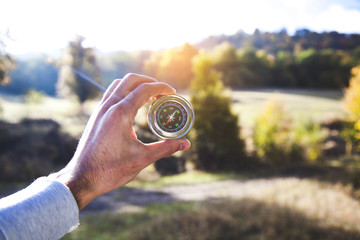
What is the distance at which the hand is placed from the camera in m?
1.24

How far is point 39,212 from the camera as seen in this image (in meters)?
1.03

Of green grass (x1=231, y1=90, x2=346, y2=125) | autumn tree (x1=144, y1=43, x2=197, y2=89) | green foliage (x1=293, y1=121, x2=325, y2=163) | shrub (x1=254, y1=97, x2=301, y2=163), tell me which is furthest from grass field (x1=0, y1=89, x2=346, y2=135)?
autumn tree (x1=144, y1=43, x2=197, y2=89)

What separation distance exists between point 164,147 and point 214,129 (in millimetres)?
14162

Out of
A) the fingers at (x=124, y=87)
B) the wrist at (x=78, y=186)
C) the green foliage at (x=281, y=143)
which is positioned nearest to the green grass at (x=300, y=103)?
the green foliage at (x=281, y=143)

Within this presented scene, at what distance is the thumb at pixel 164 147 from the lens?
4.96ft

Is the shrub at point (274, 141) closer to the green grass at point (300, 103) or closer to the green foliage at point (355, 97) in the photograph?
the green grass at point (300, 103)

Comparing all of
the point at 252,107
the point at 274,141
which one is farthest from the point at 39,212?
the point at 252,107

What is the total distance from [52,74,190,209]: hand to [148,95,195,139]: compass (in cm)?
33

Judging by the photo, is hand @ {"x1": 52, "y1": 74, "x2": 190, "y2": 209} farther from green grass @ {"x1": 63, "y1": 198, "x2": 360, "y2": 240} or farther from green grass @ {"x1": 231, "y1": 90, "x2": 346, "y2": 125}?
green grass @ {"x1": 231, "y1": 90, "x2": 346, "y2": 125}

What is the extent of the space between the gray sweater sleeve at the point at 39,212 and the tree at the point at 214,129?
13898 mm

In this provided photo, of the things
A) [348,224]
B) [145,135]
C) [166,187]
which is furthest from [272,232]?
[145,135]

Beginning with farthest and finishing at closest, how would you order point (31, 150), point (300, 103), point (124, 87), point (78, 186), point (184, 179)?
point (300, 103)
point (31, 150)
point (184, 179)
point (124, 87)
point (78, 186)

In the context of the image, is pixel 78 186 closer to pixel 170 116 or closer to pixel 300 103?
pixel 170 116

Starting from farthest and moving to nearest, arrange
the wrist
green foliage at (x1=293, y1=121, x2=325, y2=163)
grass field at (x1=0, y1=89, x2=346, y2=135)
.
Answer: grass field at (x1=0, y1=89, x2=346, y2=135), green foliage at (x1=293, y1=121, x2=325, y2=163), the wrist
